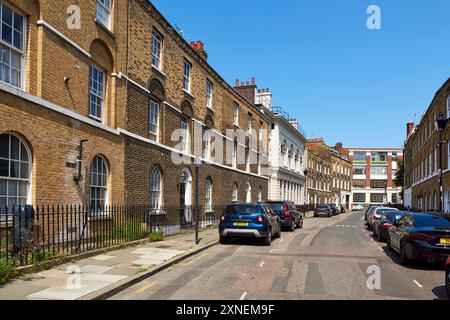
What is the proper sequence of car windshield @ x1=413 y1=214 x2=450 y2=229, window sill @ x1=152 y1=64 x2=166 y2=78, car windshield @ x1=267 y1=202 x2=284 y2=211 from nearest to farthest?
car windshield @ x1=413 y1=214 x2=450 y2=229
window sill @ x1=152 y1=64 x2=166 y2=78
car windshield @ x1=267 y1=202 x2=284 y2=211

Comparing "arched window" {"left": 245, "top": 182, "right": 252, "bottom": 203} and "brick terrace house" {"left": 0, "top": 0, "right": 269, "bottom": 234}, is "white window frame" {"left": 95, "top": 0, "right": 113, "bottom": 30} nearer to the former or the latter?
"brick terrace house" {"left": 0, "top": 0, "right": 269, "bottom": 234}

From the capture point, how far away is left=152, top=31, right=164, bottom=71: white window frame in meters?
18.5

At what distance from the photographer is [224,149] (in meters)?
28.2

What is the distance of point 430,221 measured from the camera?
11.4 meters

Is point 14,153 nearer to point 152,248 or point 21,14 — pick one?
point 21,14

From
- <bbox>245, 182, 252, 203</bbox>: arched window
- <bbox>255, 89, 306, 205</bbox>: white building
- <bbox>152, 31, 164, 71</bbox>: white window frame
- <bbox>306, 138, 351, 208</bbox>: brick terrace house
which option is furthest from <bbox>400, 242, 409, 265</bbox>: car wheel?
<bbox>306, 138, 351, 208</bbox>: brick terrace house

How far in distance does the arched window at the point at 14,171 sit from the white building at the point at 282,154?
30998 mm

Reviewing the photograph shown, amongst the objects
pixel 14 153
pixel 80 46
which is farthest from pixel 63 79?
pixel 14 153

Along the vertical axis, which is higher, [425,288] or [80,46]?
[80,46]

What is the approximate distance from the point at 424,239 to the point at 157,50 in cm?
1353

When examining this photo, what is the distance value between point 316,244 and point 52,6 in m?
12.3

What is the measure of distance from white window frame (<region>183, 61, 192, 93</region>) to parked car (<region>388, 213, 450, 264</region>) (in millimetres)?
13600

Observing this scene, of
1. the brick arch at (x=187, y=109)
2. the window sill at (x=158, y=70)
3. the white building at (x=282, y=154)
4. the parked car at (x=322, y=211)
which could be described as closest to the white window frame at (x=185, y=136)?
the brick arch at (x=187, y=109)
